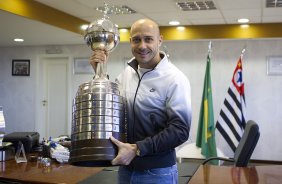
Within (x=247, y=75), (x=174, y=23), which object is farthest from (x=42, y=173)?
(x=247, y=75)

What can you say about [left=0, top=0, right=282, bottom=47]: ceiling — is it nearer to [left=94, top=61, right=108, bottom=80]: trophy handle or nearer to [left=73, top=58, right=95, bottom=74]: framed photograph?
[left=73, top=58, right=95, bottom=74]: framed photograph

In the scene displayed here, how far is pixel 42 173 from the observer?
7.84 feet

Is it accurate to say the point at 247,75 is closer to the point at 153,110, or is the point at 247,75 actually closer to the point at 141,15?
the point at 141,15

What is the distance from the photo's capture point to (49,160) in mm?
2770

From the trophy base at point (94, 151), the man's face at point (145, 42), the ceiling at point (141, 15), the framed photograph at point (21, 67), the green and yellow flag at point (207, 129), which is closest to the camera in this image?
the trophy base at point (94, 151)

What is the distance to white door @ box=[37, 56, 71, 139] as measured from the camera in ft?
25.2

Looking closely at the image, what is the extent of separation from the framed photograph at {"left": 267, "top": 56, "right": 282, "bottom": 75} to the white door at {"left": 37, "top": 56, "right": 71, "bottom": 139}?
389cm

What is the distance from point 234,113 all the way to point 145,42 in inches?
174

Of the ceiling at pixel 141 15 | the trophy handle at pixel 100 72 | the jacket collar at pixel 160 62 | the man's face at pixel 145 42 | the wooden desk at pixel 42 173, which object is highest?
the ceiling at pixel 141 15

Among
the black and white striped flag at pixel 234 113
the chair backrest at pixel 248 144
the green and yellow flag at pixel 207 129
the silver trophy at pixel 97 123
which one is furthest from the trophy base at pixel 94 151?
the black and white striped flag at pixel 234 113

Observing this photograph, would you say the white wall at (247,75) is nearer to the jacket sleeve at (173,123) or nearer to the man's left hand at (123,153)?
the jacket sleeve at (173,123)

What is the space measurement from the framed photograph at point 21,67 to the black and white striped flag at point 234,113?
4.08 meters

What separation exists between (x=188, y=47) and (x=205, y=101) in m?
1.50

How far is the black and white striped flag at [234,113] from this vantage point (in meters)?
5.68
